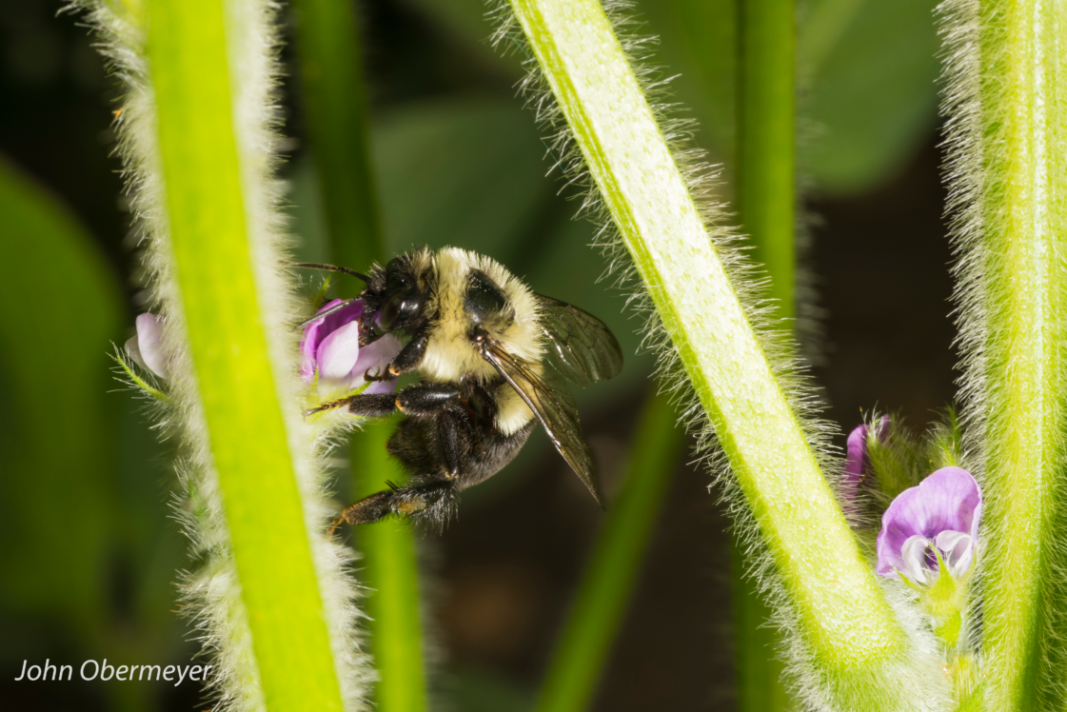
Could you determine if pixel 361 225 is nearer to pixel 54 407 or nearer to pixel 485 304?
pixel 485 304

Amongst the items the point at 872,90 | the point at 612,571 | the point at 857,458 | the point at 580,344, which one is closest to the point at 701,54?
the point at 872,90

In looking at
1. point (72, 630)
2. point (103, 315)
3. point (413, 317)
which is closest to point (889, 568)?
point (413, 317)

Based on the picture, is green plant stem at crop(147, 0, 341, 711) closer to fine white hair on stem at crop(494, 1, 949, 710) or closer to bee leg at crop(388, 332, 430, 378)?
fine white hair on stem at crop(494, 1, 949, 710)

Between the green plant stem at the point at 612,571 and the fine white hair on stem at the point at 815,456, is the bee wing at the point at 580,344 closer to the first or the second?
the green plant stem at the point at 612,571

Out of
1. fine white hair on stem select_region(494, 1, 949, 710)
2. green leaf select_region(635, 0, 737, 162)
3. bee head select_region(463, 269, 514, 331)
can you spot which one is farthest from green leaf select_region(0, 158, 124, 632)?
fine white hair on stem select_region(494, 1, 949, 710)

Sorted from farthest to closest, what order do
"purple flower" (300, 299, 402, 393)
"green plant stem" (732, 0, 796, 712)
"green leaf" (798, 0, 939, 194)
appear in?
"green leaf" (798, 0, 939, 194) < "green plant stem" (732, 0, 796, 712) < "purple flower" (300, 299, 402, 393)

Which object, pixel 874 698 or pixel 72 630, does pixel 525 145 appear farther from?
pixel 874 698

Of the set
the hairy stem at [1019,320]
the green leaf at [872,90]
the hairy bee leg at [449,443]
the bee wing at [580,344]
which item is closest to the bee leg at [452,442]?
the hairy bee leg at [449,443]
